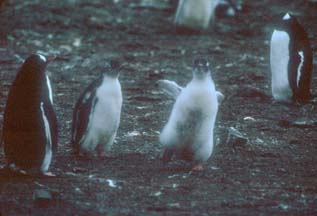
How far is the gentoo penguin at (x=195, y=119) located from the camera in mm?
5977

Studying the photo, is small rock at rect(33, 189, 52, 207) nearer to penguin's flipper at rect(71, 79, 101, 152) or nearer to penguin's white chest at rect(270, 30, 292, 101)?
penguin's flipper at rect(71, 79, 101, 152)

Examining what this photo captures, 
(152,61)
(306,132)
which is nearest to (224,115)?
(306,132)

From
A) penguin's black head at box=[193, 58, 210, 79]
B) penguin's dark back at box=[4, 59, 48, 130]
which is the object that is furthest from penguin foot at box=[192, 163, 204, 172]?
penguin's dark back at box=[4, 59, 48, 130]

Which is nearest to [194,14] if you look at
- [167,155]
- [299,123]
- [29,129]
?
[299,123]

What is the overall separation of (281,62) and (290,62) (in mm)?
86

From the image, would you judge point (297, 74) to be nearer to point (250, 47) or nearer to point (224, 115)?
point (224, 115)

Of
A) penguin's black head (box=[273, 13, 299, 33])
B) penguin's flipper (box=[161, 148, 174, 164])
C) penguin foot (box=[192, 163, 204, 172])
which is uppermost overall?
penguin's black head (box=[273, 13, 299, 33])

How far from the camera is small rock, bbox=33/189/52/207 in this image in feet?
17.5

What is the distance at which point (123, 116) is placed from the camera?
26.2 ft

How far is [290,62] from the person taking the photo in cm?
877

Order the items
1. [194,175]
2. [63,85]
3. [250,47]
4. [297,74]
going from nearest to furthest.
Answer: [194,175] < [297,74] < [63,85] < [250,47]

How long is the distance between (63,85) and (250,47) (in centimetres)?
321

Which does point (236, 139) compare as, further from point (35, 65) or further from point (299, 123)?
point (35, 65)

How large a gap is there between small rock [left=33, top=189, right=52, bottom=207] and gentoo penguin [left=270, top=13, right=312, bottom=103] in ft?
12.9
